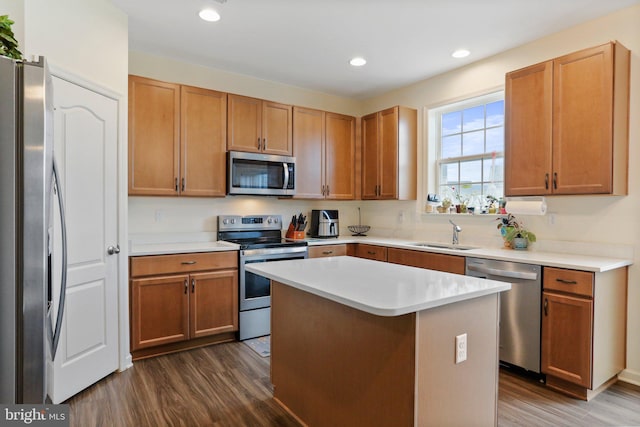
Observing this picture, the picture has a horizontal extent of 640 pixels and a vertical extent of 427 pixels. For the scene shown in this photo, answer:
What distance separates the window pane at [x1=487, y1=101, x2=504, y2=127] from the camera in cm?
361

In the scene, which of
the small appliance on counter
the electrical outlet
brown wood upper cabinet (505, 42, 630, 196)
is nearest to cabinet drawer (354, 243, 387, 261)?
the small appliance on counter

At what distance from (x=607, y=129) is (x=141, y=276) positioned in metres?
3.57

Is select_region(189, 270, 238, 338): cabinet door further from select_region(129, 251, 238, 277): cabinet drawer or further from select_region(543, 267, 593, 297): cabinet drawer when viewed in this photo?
select_region(543, 267, 593, 297): cabinet drawer

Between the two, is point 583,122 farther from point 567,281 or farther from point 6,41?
point 6,41

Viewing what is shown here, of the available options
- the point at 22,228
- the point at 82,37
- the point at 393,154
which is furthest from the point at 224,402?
the point at 393,154

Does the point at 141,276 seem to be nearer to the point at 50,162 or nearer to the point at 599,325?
the point at 50,162

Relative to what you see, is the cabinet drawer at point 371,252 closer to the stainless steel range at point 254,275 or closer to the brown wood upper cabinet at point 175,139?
the stainless steel range at point 254,275

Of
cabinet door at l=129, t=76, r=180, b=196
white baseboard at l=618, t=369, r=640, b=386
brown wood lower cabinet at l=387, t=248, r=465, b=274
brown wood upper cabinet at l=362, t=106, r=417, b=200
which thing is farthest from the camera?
brown wood upper cabinet at l=362, t=106, r=417, b=200

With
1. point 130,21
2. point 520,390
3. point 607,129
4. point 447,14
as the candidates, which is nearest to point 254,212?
point 130,21

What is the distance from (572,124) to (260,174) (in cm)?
272

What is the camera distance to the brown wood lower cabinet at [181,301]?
119 inches

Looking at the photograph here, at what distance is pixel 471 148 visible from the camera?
391cm

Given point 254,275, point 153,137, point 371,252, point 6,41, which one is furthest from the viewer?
point 371,252

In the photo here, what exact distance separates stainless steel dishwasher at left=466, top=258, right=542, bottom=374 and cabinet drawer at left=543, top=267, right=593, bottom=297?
6 centimetres
